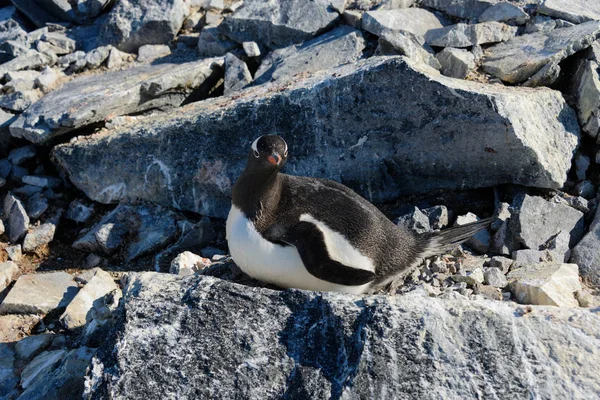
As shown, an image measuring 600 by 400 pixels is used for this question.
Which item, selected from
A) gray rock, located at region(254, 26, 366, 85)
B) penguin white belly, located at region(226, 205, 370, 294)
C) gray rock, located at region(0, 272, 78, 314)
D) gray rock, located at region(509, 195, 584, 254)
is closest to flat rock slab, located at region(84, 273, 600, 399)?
penguin white belly, located at region(226, 205, 370, 294)

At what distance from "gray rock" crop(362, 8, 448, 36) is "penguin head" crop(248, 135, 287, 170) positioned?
103 inches

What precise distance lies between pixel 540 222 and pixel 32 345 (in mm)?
3596

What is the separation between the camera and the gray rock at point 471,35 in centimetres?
638

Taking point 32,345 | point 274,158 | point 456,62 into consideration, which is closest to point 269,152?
point 274,158

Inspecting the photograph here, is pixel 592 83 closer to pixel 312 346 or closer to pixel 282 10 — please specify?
pixel 282 10

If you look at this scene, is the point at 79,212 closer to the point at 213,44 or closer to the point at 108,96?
the point at 108,96

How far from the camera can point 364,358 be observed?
304 cm

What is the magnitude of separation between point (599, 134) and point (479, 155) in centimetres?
104

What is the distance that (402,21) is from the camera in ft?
21.8

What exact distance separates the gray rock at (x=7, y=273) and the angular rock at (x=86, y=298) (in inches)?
28.9

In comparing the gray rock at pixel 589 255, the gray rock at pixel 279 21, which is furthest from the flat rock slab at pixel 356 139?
the gray rock at pixel 279 21

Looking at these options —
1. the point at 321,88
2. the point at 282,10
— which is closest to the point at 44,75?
the point at 282,10

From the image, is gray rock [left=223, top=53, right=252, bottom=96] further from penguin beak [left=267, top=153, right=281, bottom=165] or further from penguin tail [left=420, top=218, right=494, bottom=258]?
penguin tail [left=420, top=218, right=494, bottom=258]

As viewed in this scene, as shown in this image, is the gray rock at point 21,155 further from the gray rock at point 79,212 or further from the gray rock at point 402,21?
the gray rock at point 402,21
